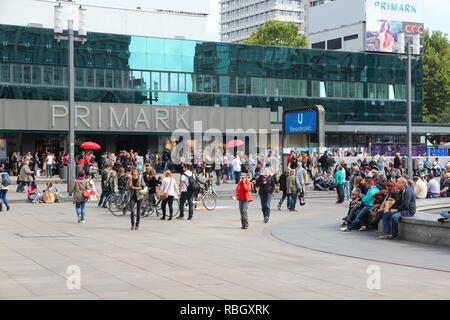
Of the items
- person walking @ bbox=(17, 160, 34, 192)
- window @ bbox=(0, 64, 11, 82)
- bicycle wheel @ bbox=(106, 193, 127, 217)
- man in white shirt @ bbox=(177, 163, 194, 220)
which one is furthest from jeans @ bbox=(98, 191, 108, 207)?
window @ bbox=(0, 64, 11, 82)

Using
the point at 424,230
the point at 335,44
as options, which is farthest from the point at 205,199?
the point at 335,44

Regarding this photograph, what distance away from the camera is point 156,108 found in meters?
56.6

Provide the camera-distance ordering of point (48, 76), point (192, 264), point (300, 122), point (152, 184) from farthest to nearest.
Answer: point (48, 76), point (300, 122), point (152, 184), point (192, 264)

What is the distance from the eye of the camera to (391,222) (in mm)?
17406

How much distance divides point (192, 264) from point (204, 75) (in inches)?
1957

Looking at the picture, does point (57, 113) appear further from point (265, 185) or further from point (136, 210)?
point (136, 210)

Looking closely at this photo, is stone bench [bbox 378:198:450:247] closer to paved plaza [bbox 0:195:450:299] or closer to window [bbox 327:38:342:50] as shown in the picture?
paved plaza [bbox 0:195:450:299]

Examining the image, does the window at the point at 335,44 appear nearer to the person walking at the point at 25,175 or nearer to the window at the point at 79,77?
the window at the point at 79,77

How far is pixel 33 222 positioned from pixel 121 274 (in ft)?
34.5

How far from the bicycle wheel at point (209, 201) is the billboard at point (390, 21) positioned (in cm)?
7809

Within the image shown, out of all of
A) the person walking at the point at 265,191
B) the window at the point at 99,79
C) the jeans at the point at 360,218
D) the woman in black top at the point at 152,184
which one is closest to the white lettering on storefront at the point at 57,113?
the window at the point at 99,79

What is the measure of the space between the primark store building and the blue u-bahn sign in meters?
20.2
